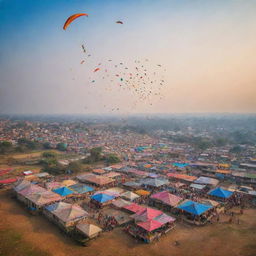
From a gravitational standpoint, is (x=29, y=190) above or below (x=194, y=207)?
below

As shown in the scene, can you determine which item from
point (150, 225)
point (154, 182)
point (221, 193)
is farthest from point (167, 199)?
point (221, 193)

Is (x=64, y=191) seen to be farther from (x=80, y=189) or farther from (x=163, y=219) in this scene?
(x=163, y=219)

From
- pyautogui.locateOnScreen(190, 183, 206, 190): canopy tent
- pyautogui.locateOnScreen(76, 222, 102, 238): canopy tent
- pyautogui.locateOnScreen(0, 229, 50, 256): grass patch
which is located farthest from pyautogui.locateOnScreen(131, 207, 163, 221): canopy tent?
pyautogui.locateOnScreen(190, 183, 206, 190): canopy tent

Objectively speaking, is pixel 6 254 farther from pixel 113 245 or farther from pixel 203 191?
pixel 203 191

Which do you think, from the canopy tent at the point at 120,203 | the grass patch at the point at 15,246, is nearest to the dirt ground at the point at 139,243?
the grass patch at the point at 15,246

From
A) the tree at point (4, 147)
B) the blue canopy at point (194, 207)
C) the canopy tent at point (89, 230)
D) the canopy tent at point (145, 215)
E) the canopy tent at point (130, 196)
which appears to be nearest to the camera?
the canopy tent at point (89, 230)

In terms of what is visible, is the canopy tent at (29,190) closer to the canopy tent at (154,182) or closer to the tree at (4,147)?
the canopy tent at (154,182)

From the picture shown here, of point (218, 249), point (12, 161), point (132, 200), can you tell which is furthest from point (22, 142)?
point (218, 249)
